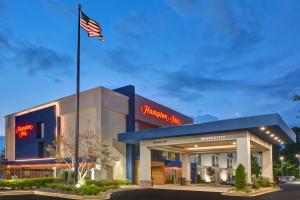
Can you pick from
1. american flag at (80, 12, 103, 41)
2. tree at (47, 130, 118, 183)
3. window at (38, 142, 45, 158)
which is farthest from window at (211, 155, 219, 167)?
american flag at (80, 12, 103, 41)

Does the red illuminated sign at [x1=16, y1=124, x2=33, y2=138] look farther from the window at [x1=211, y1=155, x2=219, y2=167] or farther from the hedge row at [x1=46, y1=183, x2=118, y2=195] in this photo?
the window at [x1=211, y1=155, x2=219, y2=167]

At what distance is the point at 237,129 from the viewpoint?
34.6m

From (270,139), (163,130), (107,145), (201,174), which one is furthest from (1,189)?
(201,174)

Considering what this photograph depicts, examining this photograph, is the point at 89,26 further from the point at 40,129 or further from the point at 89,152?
the point at 40,129

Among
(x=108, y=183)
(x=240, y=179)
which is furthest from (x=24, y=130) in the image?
(x=240, y=179)

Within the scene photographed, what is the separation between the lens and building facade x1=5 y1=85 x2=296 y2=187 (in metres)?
36.3

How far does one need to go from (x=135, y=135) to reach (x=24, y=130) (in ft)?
76.1

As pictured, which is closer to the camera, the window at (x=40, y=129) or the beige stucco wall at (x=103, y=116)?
the beige stucco wall at (x=103, y=116)

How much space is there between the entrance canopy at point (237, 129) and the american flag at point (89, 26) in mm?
13439

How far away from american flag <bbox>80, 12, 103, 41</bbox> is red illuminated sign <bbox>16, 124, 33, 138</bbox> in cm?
3046

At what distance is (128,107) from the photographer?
50500 mm

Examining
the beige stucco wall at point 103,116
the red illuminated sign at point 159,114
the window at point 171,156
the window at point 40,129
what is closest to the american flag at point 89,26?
the beige stucco wall at point 103,116

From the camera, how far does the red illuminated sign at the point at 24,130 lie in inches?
2237

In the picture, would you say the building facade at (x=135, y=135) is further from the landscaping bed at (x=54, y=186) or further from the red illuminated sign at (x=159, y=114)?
the landscaping bed at (x=54, y=186)
